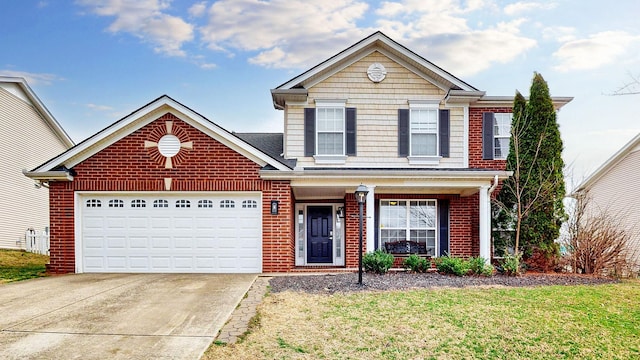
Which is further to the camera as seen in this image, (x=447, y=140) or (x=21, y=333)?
(x=447, y=140)

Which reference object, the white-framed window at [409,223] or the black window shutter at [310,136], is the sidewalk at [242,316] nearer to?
the black window shutter at [310,136]

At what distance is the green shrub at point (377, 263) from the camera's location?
11789 millimetres

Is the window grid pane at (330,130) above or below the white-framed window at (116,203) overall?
above

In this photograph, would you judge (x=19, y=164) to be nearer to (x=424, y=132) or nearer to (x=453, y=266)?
(x=424, y=132)

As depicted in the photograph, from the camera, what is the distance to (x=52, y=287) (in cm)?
990

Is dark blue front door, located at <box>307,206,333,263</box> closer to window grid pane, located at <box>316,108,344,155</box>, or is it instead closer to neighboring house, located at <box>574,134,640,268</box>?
window grid pane, located at <box>316,108,344,155</box>

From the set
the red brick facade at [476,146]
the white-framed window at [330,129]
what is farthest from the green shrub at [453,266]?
the white-framed window at [330,129]

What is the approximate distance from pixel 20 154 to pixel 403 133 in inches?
647

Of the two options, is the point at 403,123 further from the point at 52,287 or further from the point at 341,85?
the point at 52,287

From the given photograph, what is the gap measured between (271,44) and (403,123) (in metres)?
5.53

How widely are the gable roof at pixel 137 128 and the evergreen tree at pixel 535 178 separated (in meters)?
6.52

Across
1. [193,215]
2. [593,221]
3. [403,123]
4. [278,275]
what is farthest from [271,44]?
[593,221]

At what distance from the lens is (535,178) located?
13164mm

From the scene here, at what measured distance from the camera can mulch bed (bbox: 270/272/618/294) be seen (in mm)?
9867
